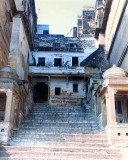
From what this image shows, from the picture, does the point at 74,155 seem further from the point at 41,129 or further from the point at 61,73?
the point at 61,73

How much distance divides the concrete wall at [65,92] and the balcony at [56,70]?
1.24 metres

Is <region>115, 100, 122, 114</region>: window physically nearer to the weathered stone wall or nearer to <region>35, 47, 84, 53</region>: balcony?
the weathered stone wall

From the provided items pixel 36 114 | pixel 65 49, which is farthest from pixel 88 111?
pixel 65 49

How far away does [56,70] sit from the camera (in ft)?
99.1

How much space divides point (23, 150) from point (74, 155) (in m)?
2.83

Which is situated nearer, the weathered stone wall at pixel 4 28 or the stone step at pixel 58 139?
the stone step at pixel 58 139

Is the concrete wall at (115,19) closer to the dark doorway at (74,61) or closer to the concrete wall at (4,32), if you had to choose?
the dark doorway at (74,61)

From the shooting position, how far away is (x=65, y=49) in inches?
1332

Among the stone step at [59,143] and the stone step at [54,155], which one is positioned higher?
the stone step at [59,143]

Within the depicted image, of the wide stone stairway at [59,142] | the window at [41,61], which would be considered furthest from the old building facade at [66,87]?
the window at [41,61]

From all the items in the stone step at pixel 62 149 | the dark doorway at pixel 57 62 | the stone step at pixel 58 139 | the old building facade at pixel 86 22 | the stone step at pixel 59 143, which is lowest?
the stone step at pixel 62 149

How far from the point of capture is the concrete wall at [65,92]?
2908 cm

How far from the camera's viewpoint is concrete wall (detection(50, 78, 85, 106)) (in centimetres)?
2908

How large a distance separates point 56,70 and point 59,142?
16.7m
